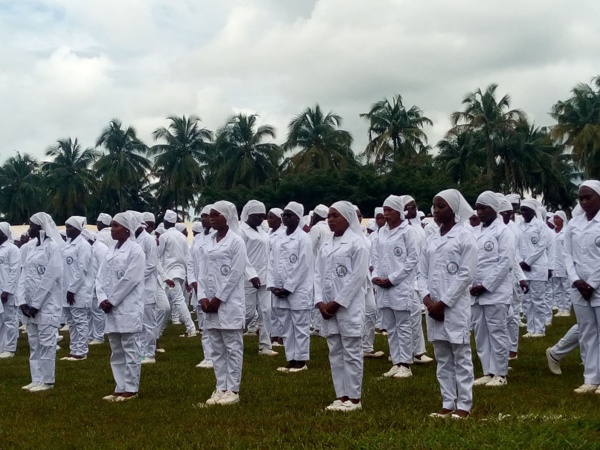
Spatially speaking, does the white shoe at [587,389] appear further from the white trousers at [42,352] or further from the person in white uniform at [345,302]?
the white trousers at [42,352]

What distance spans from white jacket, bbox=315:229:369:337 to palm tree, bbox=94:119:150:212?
6068cm

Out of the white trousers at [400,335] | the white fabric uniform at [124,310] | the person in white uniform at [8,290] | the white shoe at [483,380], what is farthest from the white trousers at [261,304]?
the white shoe at [483,380]

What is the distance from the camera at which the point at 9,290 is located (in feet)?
45.4

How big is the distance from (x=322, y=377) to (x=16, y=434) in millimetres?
4301

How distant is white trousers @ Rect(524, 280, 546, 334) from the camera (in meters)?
14.7

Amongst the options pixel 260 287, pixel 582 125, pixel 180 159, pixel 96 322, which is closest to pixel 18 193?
pixel 180 159

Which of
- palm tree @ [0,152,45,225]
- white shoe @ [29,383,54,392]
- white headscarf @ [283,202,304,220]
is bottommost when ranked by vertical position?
white shoe @ [29,383,54,392]

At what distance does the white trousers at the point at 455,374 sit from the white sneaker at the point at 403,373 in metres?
2.72

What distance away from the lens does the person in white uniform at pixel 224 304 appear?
905 cm

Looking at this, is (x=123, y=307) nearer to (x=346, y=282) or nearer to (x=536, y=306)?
(x=346, y=282)

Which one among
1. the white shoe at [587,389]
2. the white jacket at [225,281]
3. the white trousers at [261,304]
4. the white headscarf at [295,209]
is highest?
the white headscarf at [295,209]

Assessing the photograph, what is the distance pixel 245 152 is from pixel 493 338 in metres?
54.0

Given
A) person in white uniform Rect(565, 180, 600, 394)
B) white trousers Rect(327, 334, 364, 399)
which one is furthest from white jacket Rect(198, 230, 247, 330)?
person in white uniform Rect(565, 180, 600, 394)

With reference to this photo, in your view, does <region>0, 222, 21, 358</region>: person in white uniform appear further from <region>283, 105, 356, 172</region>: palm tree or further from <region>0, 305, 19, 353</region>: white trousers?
<region>283, 105, 356, 172</region>: palm tree
